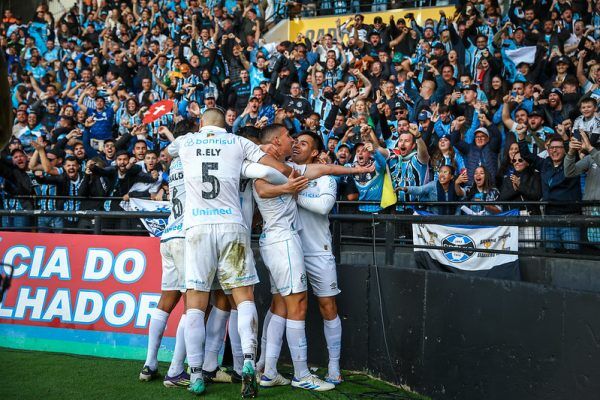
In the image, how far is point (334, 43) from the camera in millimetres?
15336

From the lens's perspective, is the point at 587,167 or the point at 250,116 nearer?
the point at 587,167

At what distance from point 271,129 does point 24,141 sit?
10299 mm

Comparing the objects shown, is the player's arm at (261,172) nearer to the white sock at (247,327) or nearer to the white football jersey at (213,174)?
the white football jersey at (213,174)

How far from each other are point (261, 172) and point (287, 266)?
868mm

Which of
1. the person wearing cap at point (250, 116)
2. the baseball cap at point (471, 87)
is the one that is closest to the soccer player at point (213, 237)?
the baseball cap at point (471, 87)

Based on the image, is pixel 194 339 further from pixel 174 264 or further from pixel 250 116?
pixel 250 116

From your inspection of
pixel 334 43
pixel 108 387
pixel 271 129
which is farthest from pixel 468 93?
pixel 108 387

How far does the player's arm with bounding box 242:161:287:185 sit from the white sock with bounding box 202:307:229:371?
51.6 inches

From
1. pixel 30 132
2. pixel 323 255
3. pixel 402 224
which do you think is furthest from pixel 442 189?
pixel 30 132

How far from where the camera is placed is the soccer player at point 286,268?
21.2 ft

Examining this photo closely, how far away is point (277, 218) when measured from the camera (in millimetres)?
6586

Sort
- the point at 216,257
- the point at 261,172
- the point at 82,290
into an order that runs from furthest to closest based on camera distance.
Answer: the point at 82,290 < the point at 261,172 < the point at 216,257

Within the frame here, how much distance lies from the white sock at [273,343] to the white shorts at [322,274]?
17.6 inches

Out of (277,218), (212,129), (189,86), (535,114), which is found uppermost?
(189,86)
